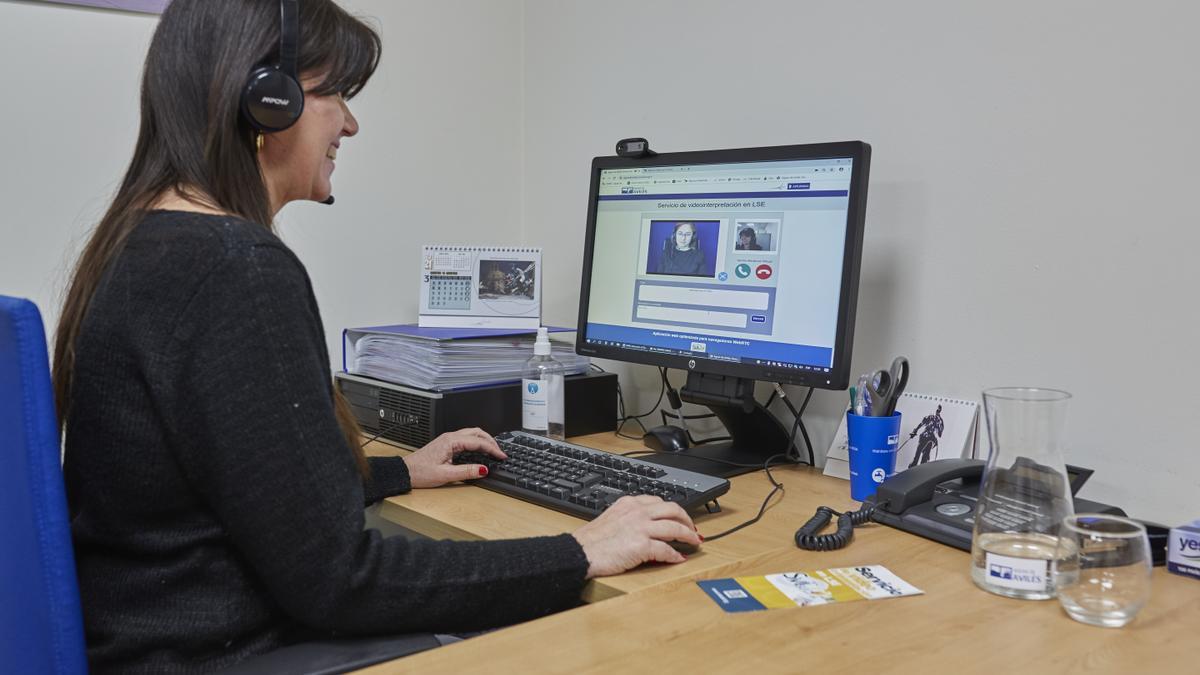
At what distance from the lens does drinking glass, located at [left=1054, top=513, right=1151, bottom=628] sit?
864 mm

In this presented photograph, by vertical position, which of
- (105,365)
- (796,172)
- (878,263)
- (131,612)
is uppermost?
(796,172)

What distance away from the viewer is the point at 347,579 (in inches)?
34.9

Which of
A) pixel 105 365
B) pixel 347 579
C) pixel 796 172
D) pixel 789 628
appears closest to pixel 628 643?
pixel 789 628

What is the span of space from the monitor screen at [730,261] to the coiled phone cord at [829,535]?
214 millimetres

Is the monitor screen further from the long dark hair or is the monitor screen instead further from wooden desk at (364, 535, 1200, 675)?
the long dark hair

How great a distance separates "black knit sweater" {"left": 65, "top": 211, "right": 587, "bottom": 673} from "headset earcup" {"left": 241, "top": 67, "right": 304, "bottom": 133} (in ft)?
0.46

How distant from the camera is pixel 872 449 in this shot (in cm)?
131

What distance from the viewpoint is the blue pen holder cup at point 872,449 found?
1310mm

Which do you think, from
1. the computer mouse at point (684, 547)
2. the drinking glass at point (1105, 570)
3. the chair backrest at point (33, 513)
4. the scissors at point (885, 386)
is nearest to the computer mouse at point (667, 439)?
the scissors at point (885, 386)

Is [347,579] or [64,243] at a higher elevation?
[64,243]

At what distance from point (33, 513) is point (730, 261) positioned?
39.1 inches

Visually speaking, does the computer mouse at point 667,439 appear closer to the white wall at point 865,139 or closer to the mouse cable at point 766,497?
the mouse cable at point 766,497

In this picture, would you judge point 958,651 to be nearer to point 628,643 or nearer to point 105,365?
point 628,643

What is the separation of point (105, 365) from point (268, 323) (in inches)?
6.2
